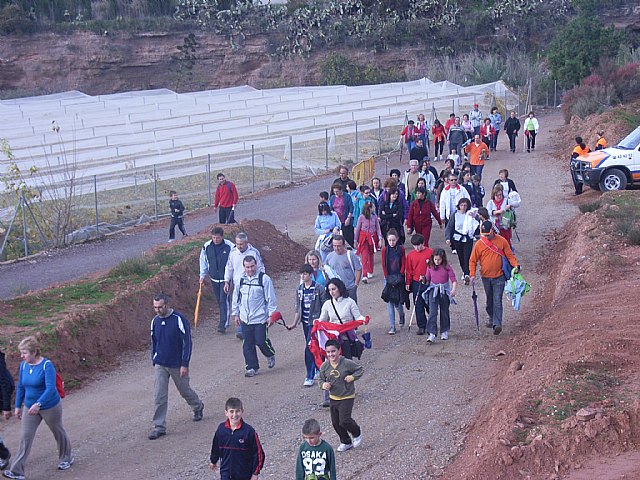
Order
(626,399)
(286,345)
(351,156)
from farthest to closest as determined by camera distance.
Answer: (351,156), (286,345), (626,399)

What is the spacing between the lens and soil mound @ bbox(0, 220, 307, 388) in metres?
12.5

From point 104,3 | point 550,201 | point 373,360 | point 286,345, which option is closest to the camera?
point 373,360

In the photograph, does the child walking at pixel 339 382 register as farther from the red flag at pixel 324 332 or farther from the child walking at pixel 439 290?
the child walking at pixel 439 290

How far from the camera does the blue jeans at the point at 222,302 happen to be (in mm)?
14041

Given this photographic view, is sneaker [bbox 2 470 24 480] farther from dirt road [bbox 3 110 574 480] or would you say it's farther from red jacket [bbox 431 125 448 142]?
red jacket [bbox 431 125 448 142]

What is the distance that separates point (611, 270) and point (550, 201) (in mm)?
9805

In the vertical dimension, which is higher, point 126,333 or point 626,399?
point 626,399

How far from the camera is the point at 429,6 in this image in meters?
71.1

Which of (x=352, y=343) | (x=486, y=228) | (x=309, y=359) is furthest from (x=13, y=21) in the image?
(x=352, y=343)

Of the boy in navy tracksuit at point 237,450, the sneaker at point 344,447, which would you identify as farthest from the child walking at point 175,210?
the boy in navy tracksuit at point 237,450

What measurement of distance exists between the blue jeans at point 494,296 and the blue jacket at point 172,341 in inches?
198

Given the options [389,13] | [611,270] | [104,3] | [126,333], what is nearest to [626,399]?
[611,270]

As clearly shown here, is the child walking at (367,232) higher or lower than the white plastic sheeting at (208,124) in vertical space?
higher

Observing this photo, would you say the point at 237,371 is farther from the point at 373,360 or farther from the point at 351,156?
the point at 351,156
